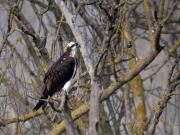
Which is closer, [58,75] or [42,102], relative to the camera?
[42,102]

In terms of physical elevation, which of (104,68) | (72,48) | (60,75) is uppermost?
(72,48)

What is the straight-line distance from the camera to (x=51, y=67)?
14.5 ft

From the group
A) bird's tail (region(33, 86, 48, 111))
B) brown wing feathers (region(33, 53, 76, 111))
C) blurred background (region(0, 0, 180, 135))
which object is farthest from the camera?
blurred background (region(0, 0, 180, 135))

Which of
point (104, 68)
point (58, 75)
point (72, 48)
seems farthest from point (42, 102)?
point (104, 68)

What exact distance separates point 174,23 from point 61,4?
318 cm

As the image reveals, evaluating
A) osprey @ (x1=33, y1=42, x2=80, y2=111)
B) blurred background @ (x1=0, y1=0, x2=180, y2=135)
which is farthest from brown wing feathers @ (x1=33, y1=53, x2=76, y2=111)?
blurred background @ (x1=0, y1=0, x2=180, y2=135)

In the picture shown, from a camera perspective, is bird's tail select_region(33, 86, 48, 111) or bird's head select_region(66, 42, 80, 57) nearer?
bird's tail select_region(33, 86, 48, 111)

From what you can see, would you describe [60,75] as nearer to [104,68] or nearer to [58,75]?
[58,75]

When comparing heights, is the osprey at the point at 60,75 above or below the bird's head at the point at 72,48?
below

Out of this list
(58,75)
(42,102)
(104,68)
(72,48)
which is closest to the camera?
(42,102)

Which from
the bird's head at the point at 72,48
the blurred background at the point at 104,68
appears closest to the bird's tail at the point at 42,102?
the bird's head at the point at 72,48

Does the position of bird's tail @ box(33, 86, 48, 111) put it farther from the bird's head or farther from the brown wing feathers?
the bird's head

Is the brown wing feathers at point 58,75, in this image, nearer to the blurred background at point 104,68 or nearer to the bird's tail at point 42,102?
the bird's tail at point 42,102

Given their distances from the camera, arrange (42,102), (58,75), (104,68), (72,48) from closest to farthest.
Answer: (42,102) → (58,75) → (72,48) → (104,68)
